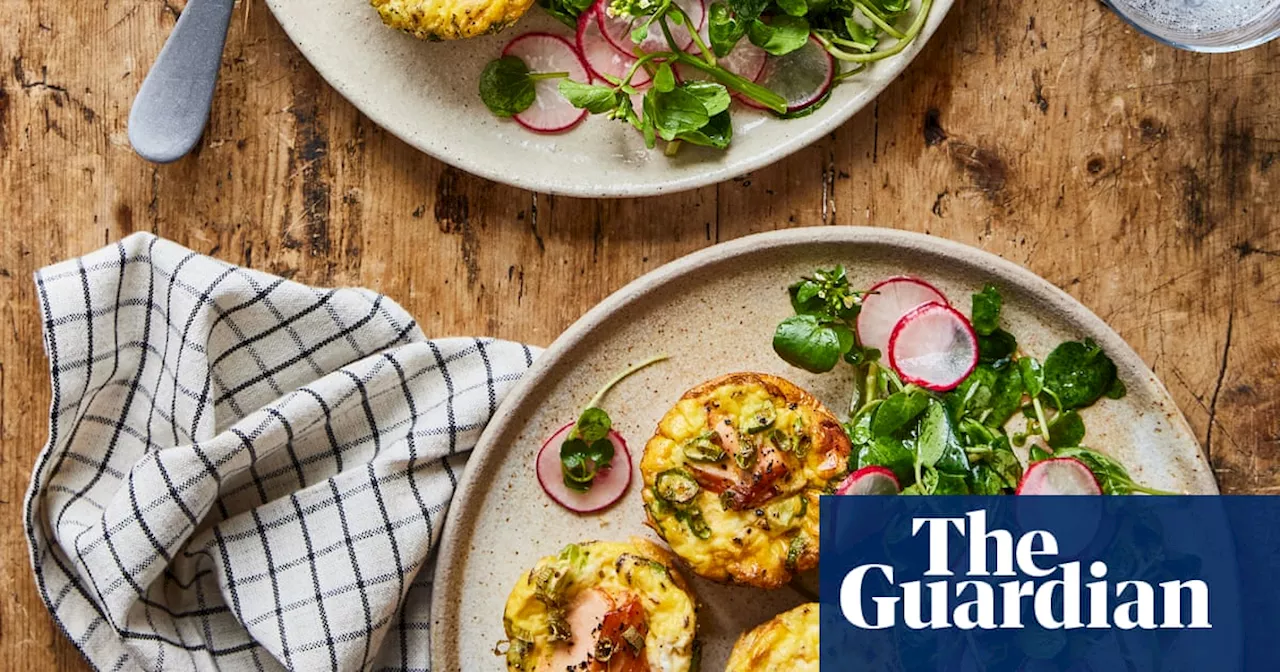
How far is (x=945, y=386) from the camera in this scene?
2.64 metres

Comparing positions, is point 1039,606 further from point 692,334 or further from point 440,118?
point 440,118

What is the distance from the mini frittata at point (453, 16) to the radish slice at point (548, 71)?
0.53ft

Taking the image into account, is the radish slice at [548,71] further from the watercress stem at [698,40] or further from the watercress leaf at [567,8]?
the watercress stem at [698,40]

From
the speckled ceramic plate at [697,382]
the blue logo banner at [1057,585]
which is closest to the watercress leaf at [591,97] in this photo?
the speckled ceramic plate at [697,382]

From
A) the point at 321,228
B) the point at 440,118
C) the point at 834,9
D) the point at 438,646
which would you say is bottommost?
the point at 438,646

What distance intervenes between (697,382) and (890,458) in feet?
1.58

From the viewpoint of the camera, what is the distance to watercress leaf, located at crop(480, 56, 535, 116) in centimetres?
276

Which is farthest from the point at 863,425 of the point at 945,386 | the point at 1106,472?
the point at 1106,472

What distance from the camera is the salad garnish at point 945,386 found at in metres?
2.60

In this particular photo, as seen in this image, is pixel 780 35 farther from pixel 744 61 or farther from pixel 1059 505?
pixel 1059 505

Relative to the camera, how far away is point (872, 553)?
2.62 meters

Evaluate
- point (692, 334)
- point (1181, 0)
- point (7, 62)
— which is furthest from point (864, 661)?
point (7, 62)

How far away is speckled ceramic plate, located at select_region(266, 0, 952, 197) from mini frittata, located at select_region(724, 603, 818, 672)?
100 centimetres

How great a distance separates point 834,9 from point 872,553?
4.08ft
